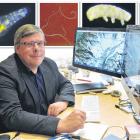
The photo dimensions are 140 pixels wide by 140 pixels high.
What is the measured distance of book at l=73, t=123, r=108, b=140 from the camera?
1.27 metres

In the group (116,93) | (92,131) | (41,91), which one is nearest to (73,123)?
(92,131)

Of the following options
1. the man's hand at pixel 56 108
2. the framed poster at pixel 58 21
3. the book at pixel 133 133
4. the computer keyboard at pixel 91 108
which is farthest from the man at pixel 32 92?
the framed poster at pixel 58 21

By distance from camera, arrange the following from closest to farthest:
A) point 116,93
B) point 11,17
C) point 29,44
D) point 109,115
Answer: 1. point 109,115
2. point 29,44
3. point 116,93
4. point 11,17

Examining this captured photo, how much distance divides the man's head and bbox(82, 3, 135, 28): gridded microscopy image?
1.45 meters

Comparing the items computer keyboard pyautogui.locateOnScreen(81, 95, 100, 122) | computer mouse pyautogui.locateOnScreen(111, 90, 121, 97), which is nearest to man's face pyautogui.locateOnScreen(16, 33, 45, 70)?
computer keyboard pyautogui.locateOnScreen(81, 95, 100, 122)

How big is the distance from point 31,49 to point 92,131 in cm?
Result: 65

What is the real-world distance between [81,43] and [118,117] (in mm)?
1066

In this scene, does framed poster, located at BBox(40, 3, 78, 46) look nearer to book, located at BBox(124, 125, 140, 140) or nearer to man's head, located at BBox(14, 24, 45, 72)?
man's head, located at BBox(14, 24, 45, 72)

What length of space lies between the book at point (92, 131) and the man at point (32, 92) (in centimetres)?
4

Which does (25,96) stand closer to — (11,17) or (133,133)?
(133,133)

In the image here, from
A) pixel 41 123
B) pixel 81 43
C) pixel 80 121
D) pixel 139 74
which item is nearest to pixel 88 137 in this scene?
pixel 80 121

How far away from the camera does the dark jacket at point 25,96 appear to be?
4.44 feet

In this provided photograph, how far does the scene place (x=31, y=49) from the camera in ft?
5.67

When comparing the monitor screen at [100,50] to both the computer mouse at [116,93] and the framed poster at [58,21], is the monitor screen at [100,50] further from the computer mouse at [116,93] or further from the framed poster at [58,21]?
the framed poster at [58,21]
